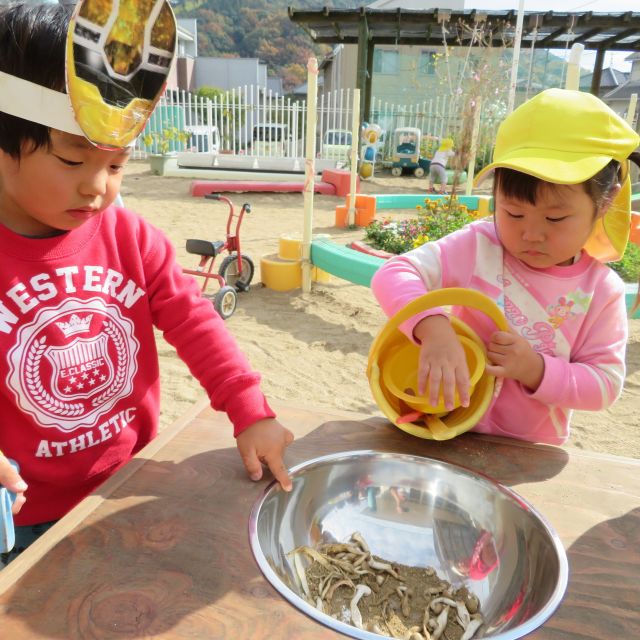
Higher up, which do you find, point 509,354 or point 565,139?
point 565,139

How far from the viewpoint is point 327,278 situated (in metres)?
5.13

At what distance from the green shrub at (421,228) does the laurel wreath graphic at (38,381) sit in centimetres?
443

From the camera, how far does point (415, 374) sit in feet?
3.53

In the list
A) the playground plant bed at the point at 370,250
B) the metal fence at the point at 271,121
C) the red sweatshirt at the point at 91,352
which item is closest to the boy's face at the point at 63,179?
the red sweatshirt at the point at 91,352

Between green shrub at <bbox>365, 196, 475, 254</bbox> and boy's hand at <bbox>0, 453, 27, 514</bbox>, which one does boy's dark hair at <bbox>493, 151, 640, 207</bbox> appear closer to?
boy's hand at <bbox>0, 453, 27, 514</bbox>

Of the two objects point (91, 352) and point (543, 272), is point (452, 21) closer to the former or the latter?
A: point (543, 272)

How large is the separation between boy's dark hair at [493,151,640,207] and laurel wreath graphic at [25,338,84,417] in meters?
0.88

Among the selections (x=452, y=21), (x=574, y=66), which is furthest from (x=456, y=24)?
(x=574, y=66)

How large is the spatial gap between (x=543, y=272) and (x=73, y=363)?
3.15ft

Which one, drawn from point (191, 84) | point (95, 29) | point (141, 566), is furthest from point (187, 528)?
point (191, 84)

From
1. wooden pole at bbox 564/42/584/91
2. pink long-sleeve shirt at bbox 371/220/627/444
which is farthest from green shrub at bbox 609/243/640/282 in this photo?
pink long-sleeve shirt at bbox 371/220/627/444

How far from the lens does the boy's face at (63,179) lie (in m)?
0.86

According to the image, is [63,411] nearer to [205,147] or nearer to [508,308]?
[508,308]

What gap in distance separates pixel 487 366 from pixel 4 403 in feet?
2.73
